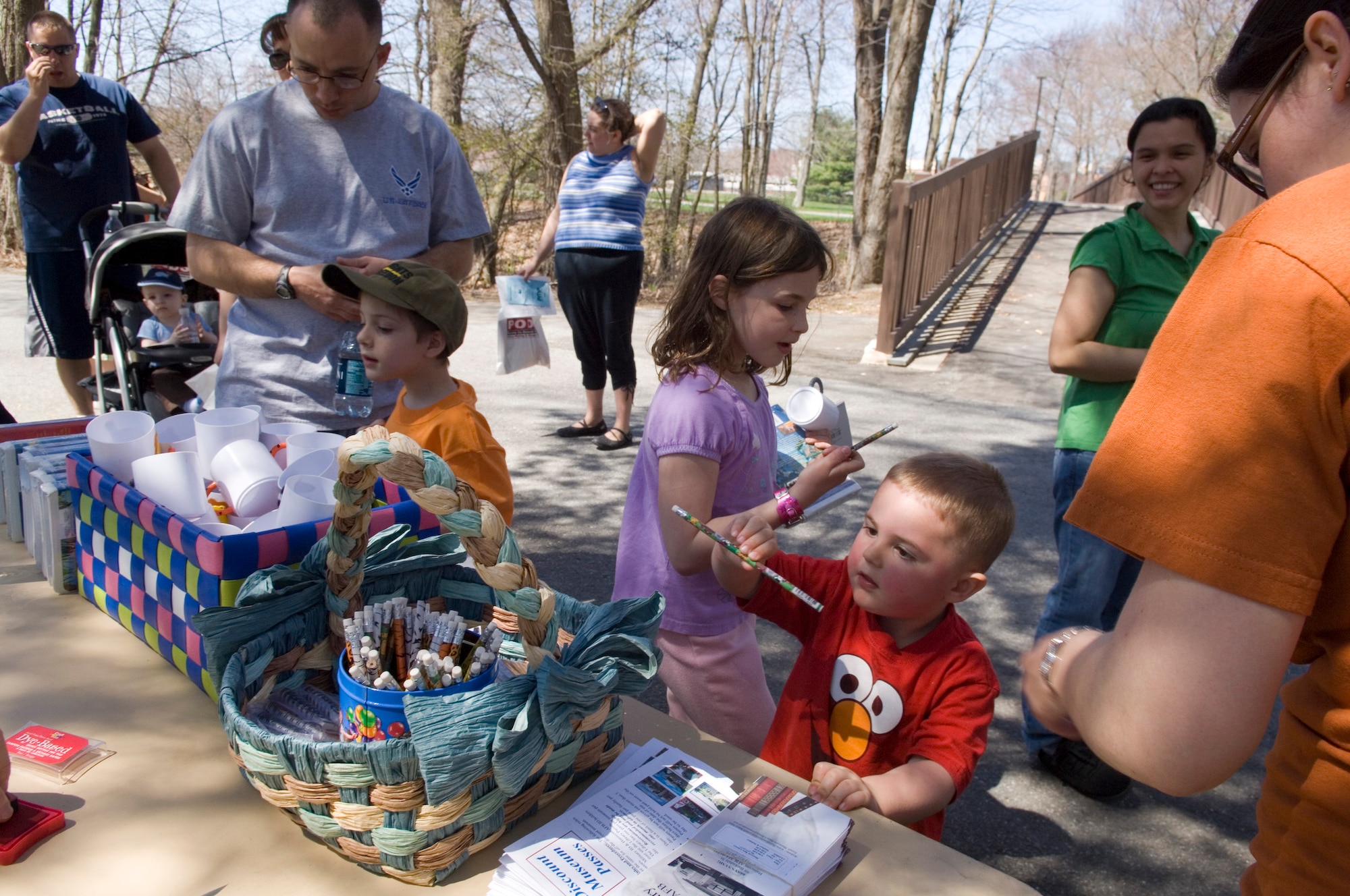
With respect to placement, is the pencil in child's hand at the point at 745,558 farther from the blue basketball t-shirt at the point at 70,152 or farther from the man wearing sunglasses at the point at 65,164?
the blue basketball t-shirt at the point at 70,152

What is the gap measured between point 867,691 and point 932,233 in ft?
29.6

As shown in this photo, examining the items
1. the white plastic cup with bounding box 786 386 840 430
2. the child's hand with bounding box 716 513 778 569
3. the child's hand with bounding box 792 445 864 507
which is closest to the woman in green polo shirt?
the white plastic cup with bounding box 786 386 840 430

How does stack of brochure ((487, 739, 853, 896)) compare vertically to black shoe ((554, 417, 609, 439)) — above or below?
above

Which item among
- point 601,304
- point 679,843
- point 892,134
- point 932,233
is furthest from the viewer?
point 892,134

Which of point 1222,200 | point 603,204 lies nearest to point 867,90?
point 1222,200

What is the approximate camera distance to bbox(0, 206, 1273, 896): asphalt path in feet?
8.21

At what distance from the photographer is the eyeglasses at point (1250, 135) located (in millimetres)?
858

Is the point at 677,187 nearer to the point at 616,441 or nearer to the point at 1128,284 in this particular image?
the point at 616,441

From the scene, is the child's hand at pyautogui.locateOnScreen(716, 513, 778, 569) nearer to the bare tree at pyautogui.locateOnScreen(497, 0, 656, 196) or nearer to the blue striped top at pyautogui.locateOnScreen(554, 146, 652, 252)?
the blue striped top at pyautogui.locateOnScreen(554, 146, 652, 252)

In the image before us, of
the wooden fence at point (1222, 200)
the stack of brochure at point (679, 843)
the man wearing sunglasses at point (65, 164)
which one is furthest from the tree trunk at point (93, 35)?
the stack of brochure at point (679, 843)

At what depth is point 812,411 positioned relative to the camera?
219 cm

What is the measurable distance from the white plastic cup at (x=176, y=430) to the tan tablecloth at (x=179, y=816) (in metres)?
0.47

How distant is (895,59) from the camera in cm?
1160

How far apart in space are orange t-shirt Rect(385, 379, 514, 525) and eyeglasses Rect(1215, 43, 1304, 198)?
1574mm
